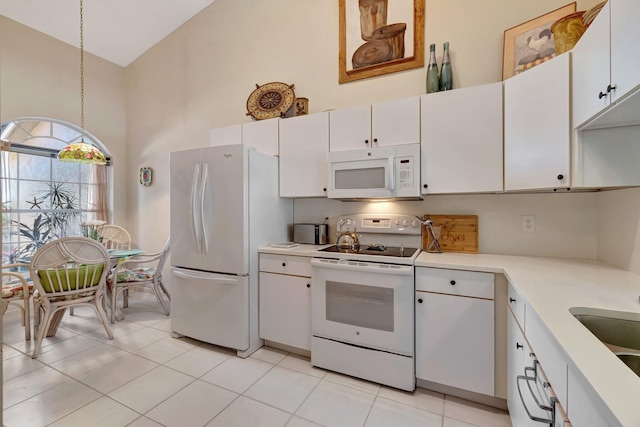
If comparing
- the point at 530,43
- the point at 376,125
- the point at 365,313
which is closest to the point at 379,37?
the point at 376,125

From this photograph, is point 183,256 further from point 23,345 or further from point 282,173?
point 23,345

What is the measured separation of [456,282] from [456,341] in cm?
37

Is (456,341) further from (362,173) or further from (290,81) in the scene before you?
(290,81)

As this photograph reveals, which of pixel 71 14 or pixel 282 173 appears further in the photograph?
pixel 71 14

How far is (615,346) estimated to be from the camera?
104 centimetres

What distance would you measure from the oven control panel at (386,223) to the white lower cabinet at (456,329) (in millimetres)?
582

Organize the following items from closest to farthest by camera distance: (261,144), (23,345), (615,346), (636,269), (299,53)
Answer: (615,346)
(636,269)
(23,345)
(261,144)
(299,53)

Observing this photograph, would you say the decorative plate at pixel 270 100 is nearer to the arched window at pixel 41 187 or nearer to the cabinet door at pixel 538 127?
the cabinet door at pixel 538 127

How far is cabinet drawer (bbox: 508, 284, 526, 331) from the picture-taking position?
1.37 m

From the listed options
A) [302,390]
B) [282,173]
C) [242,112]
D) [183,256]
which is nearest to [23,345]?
[183,256]

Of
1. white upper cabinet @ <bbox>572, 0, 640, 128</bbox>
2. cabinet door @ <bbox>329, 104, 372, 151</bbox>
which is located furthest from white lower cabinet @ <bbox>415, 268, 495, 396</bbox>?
cabinet door @ <bbox>329, 104, 372, 151</bbox>

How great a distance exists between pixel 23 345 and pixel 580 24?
15.7 ft

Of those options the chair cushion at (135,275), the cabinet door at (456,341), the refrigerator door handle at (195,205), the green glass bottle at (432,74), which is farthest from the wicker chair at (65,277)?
the green glass bottle at (432,74)

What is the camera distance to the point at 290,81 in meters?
3.10
